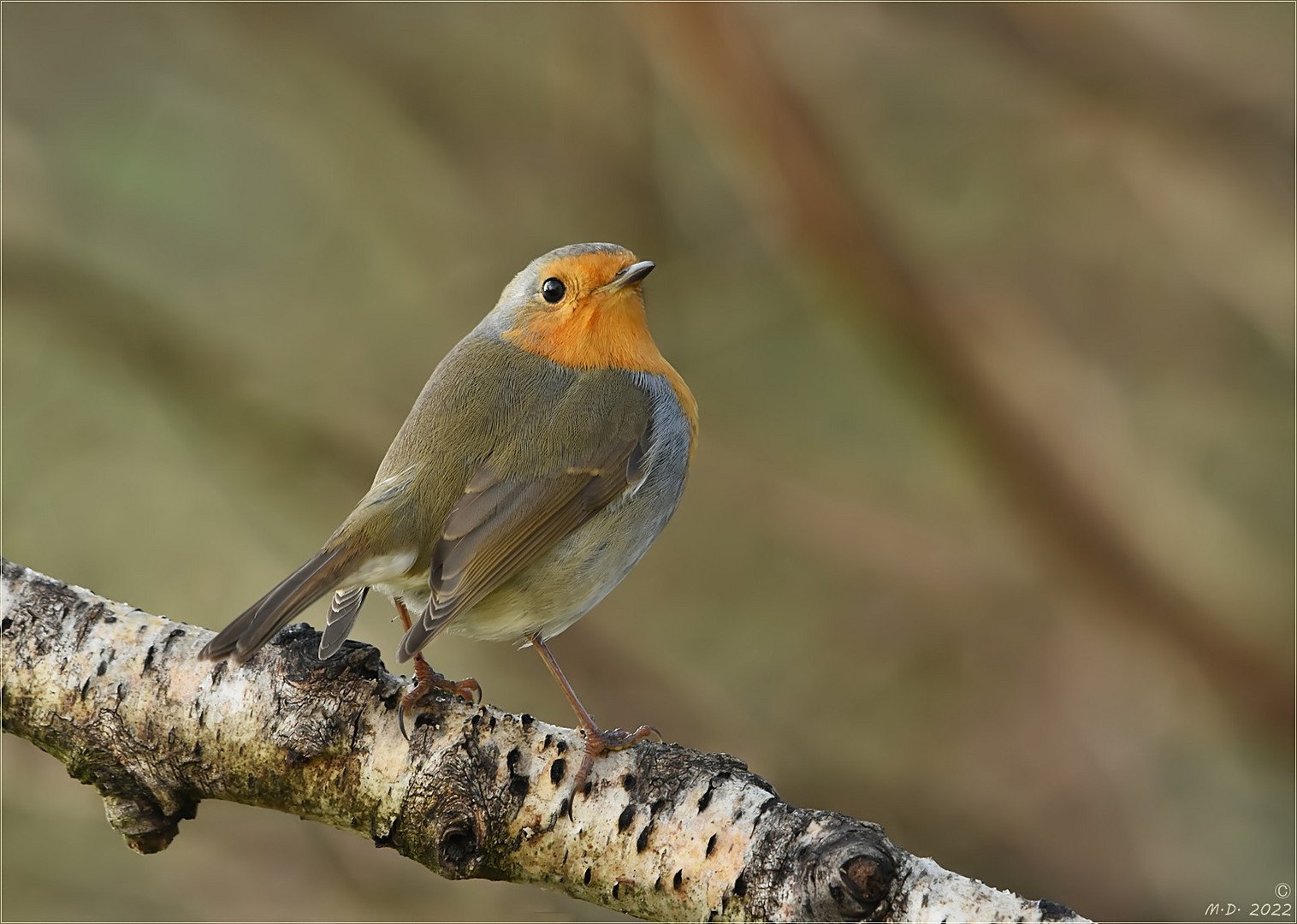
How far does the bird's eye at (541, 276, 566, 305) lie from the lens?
3.89 m

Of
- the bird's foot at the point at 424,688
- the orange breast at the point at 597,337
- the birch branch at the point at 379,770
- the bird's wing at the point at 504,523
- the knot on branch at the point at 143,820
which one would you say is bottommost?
the knot on branch at the point at 143,820

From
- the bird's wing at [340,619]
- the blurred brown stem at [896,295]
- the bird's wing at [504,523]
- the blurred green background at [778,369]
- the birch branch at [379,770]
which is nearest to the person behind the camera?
the birch branch at [379,770]

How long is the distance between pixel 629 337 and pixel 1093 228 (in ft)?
13.4

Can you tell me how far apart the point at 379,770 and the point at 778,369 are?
4.82m

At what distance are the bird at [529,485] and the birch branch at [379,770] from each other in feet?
0.35

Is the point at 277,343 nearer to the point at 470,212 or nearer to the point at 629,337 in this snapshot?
the point at 470,212

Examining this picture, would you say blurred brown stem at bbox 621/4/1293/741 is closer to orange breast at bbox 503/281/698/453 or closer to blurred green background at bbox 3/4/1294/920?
blurred green background at bbox 3/4/1294/920

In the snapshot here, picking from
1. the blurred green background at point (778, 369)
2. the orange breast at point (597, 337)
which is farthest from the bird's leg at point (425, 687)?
the blurred green background at point (778, 369)

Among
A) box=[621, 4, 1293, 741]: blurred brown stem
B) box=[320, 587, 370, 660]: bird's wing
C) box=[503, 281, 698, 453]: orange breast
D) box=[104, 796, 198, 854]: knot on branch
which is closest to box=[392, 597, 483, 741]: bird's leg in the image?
box=[320, 587, 370, 660]: bird's wing

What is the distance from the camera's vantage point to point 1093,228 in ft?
22.6

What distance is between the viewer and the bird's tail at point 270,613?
2568 millimetres

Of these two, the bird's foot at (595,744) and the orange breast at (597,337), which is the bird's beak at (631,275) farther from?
the bird's foot at (595,744)

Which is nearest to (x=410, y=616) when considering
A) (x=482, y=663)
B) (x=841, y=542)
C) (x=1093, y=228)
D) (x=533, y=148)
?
(x=482, y=663)

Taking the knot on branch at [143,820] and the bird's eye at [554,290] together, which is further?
the bird's eye at [554,290]
